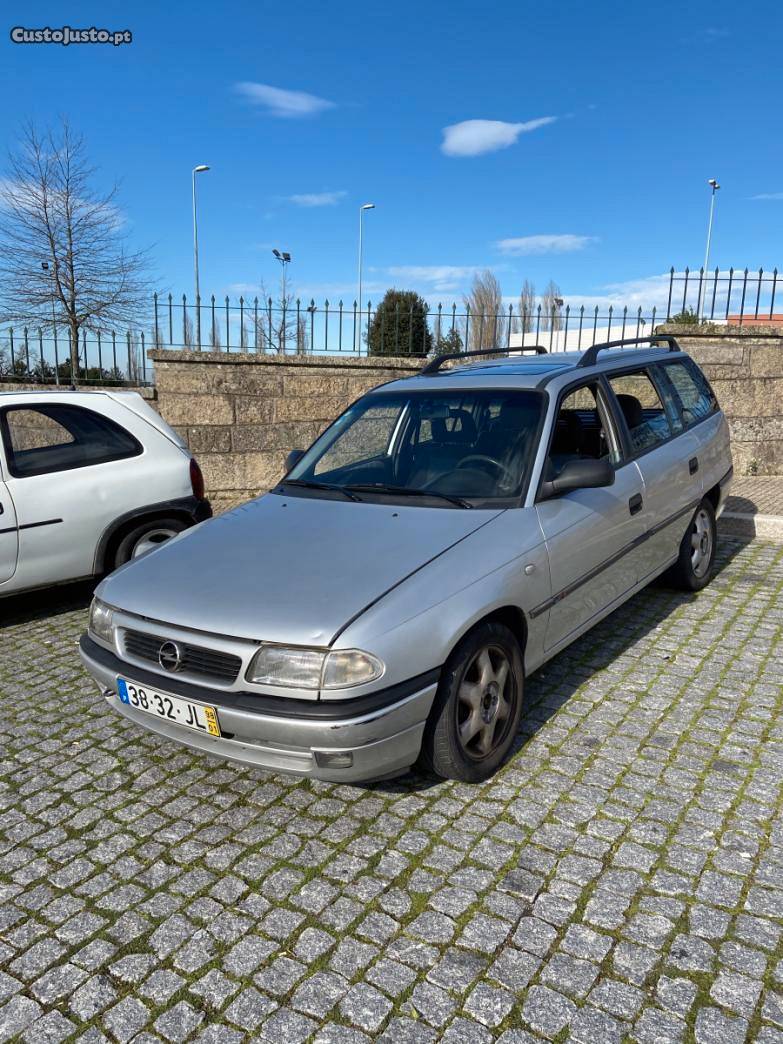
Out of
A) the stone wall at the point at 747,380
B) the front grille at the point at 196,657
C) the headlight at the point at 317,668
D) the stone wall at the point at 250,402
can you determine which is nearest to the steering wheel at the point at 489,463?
the headlight at the point at 317,668

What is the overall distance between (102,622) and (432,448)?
74.0 inches

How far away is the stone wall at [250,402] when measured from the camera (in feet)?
29.6

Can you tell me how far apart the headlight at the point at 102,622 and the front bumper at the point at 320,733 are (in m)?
0.46

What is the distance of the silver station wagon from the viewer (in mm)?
2750

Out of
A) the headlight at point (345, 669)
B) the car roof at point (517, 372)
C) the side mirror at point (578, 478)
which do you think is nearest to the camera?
the headlight at point (345, 669)

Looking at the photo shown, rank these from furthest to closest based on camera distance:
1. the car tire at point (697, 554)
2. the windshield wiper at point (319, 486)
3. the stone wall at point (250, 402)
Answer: the stone wall at point (250, 402), the car tire at point (697, 554), the windshield wiper at point (319, 486)

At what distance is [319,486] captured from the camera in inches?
166

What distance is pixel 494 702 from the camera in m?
3.29

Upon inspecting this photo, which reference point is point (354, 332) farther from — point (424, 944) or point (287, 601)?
point (424, 944)

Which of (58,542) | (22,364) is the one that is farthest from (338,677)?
(22,364)

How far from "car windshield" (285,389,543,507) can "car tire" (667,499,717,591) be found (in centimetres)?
214

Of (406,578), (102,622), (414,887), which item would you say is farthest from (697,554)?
(102,622)

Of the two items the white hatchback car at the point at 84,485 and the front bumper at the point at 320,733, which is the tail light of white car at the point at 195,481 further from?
the front bumper at the point at 320,733

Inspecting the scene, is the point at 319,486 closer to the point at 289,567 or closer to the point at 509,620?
the point at 289,567
